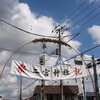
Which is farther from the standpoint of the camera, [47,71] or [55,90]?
[55,90]

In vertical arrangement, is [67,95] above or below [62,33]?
below

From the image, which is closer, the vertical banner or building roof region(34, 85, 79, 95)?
the vertical banner

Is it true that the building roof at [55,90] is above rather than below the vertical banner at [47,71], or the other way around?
below

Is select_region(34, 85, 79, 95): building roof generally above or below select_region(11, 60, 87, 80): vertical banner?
below

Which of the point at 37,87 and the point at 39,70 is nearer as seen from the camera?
the point at 39,70

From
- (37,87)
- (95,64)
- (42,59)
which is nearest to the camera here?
(42,59)

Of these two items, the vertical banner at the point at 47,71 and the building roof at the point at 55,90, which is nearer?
the vertical banner at the point at 47,71

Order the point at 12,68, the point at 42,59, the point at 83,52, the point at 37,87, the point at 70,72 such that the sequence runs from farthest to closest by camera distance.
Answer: the point at 37,87 → the point at 83,52 → the point at 42,59 → the point at 70,72 → the point at 12,68

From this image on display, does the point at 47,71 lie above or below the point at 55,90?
above

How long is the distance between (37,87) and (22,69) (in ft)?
68.7

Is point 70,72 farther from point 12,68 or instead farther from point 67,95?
point 67,95

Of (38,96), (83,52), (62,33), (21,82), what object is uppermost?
(62,33)

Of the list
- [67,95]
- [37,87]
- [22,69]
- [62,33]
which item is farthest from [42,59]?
[67,95]

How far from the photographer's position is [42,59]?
39.8ft
